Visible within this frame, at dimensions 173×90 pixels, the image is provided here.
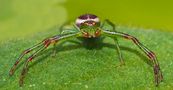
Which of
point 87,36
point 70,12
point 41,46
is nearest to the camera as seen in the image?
point 41,46

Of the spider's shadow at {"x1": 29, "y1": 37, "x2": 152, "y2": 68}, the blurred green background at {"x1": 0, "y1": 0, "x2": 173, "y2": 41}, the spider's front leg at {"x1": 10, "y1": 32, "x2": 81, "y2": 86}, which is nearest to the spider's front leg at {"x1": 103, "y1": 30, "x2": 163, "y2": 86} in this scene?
the spider's front leg at {"x1": 10, "y1": 32, "x2": 81, "y2": 86}

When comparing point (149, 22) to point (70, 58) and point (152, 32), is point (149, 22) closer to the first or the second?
point (152, 32)

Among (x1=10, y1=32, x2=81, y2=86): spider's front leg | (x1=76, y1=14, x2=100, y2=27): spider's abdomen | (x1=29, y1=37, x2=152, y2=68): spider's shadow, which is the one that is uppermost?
→ (x1=76, y1=14, x2=100, y2=27): spider's abdomen

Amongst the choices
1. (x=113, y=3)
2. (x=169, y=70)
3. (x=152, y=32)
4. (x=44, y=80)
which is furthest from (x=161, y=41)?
(x=113, y=3)

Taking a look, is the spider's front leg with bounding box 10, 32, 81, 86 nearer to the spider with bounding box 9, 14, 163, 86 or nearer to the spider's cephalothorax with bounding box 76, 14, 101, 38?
Answer: the spider with bounding box 9, 14, 163, 86

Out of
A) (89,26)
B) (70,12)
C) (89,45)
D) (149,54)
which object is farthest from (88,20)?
(70,12)

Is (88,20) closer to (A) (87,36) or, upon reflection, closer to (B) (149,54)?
(A) (87,36)

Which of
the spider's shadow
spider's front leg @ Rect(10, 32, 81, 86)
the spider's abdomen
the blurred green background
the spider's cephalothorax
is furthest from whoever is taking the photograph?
the blurred green background
